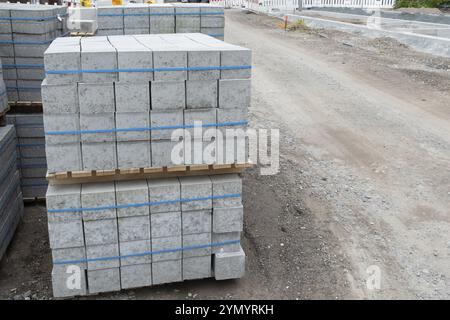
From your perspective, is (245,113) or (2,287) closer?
(245,113)

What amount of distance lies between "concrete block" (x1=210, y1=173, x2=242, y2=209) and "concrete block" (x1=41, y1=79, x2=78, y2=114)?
188 centimetres

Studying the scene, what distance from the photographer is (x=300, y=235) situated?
7.60m

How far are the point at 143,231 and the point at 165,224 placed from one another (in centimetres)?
28

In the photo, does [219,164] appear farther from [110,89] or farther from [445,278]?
[445,278]

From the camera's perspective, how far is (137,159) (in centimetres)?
575

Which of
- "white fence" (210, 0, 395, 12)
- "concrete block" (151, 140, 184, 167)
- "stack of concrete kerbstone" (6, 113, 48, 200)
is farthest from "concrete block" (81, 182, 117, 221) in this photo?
"white fence" (210, 0, 395, 12)

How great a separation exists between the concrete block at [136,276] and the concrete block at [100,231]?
1.49ft

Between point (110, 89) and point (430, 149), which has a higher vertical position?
point (110, 89)

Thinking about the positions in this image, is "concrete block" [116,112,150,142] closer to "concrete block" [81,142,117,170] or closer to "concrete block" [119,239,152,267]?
"concrete block" [81,142,117,170]

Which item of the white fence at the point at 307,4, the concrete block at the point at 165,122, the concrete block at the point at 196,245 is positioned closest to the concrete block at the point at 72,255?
the concrete block at the point at 196,245

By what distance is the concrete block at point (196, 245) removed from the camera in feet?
20.0

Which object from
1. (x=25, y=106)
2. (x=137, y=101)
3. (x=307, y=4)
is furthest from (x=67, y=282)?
(x=307, y=4)

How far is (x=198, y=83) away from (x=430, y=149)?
7.31 m

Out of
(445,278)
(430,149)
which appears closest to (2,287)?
(445,278)
